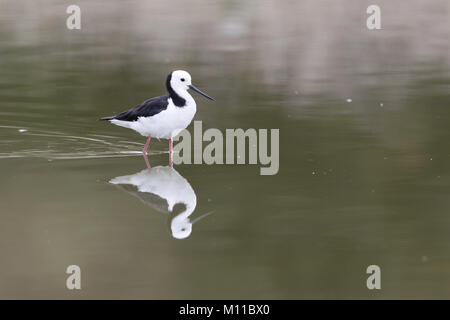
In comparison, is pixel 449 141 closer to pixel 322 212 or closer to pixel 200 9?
pixel 322 212

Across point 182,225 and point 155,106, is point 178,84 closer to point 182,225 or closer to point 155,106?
point 155,106

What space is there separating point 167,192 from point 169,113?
1.54 meters

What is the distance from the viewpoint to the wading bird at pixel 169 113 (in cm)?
991

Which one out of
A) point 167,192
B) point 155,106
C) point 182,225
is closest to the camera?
point 182,225

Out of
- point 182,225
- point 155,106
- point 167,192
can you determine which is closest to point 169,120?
point 155,106

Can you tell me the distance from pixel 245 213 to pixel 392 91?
6.09 metres

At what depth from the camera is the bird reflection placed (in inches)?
303

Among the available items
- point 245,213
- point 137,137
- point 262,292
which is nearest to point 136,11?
point 137,137

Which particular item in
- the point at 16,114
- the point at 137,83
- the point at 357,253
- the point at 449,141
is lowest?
the point at 357,253

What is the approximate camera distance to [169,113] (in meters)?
9.89

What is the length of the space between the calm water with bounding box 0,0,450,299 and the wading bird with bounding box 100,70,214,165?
1.08 ft

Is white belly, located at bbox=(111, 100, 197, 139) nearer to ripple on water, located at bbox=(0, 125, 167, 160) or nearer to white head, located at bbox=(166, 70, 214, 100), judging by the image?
white head, located at bbox=(166, 70, 214, 100)

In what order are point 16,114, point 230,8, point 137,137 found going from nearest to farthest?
point 137,137 → point 16,114 → point 230,8
